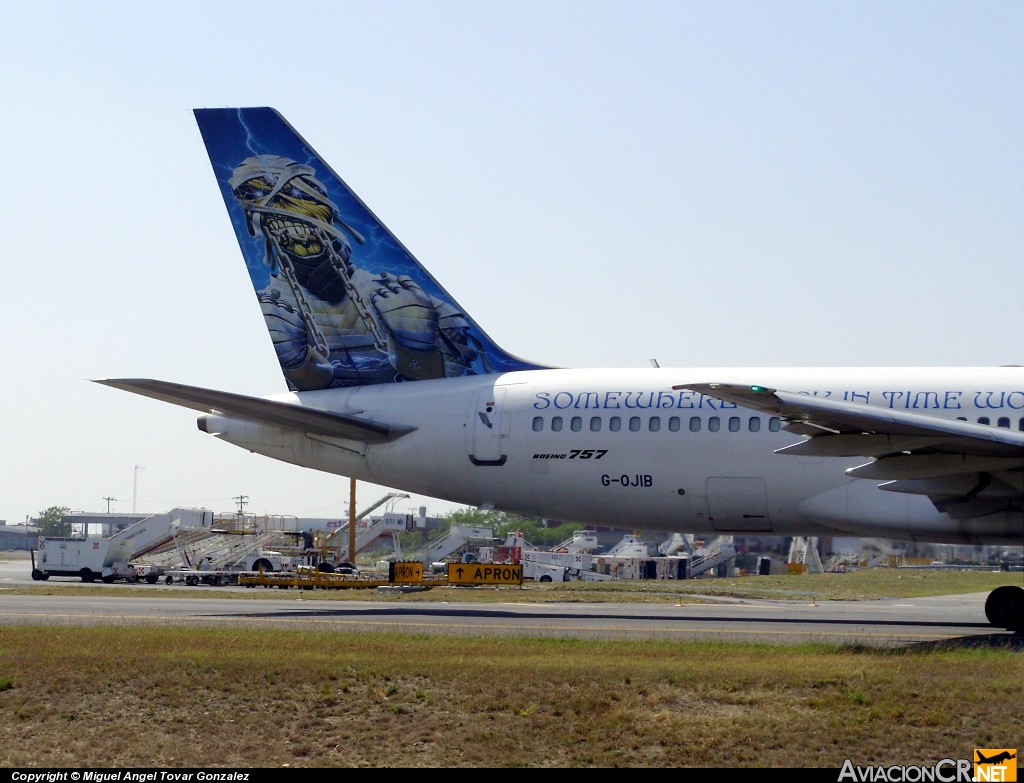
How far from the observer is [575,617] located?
961 inches

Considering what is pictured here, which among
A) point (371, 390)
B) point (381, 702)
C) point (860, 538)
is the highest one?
point (371, 390)

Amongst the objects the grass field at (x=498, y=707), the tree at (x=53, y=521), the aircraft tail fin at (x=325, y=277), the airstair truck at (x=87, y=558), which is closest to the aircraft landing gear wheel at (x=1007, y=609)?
the grass field at (x=498, y=707)

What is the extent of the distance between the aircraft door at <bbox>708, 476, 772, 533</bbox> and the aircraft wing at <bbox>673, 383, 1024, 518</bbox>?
122 inches

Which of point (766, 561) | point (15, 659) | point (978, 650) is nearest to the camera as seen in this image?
point (15, 659)

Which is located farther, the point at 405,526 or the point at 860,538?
the point at 405,526

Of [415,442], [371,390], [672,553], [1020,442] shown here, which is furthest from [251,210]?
[672,553]

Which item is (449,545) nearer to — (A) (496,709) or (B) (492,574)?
(B) (492,574)

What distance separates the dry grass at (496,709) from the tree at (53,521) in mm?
134112

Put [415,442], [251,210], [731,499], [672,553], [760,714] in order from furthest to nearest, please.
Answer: [672,553], [251,210], [415,442], [731,499], [760,714]

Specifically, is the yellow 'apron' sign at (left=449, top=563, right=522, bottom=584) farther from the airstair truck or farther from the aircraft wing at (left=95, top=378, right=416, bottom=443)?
the airstair truck

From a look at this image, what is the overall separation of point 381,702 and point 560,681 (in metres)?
2.03

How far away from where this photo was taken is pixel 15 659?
1542 centimetres

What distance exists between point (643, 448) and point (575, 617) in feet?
12.2

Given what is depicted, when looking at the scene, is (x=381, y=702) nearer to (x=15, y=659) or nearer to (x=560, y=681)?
(x=560, y=681)
